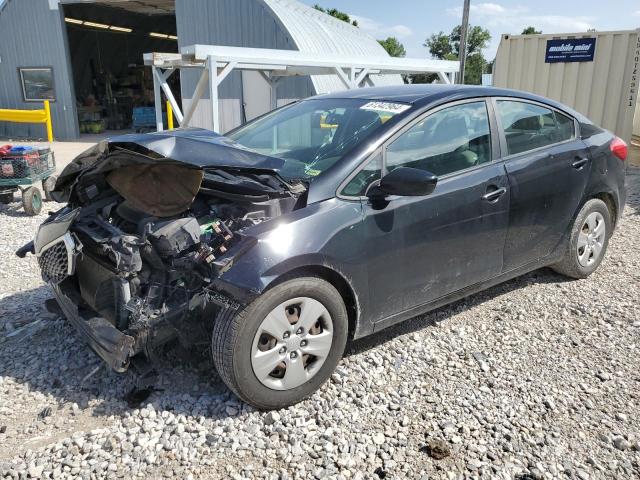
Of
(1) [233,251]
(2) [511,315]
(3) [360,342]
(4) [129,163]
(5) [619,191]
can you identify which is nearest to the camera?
(1) [233,251]

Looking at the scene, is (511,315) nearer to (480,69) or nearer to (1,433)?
(1,433)

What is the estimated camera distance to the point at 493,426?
2.85 meters

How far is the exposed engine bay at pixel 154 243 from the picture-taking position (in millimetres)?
2836

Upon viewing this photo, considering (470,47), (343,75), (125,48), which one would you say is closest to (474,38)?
(470,47)

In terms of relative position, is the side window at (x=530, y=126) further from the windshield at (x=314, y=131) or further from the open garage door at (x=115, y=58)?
the open garage door at (x=115, y=58)

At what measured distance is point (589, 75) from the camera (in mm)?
10406

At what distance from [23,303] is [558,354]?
4070 mm

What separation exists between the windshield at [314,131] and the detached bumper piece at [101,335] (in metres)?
1.32

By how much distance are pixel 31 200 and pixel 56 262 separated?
4.66 metres

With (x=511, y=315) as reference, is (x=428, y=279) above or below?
above

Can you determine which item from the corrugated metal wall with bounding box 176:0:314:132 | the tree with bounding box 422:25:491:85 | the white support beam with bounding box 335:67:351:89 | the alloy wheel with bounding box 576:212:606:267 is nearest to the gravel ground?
the alloy wheel with bounding box 576:212:606:267

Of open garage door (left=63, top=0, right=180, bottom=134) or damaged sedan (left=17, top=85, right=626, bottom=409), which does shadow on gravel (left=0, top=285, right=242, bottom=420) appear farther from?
open garage door (left=63, top=0, right=180, bottom=134)

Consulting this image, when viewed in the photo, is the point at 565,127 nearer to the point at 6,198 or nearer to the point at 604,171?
the point at 604,171

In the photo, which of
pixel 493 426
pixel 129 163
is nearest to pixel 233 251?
pixel 129 163
